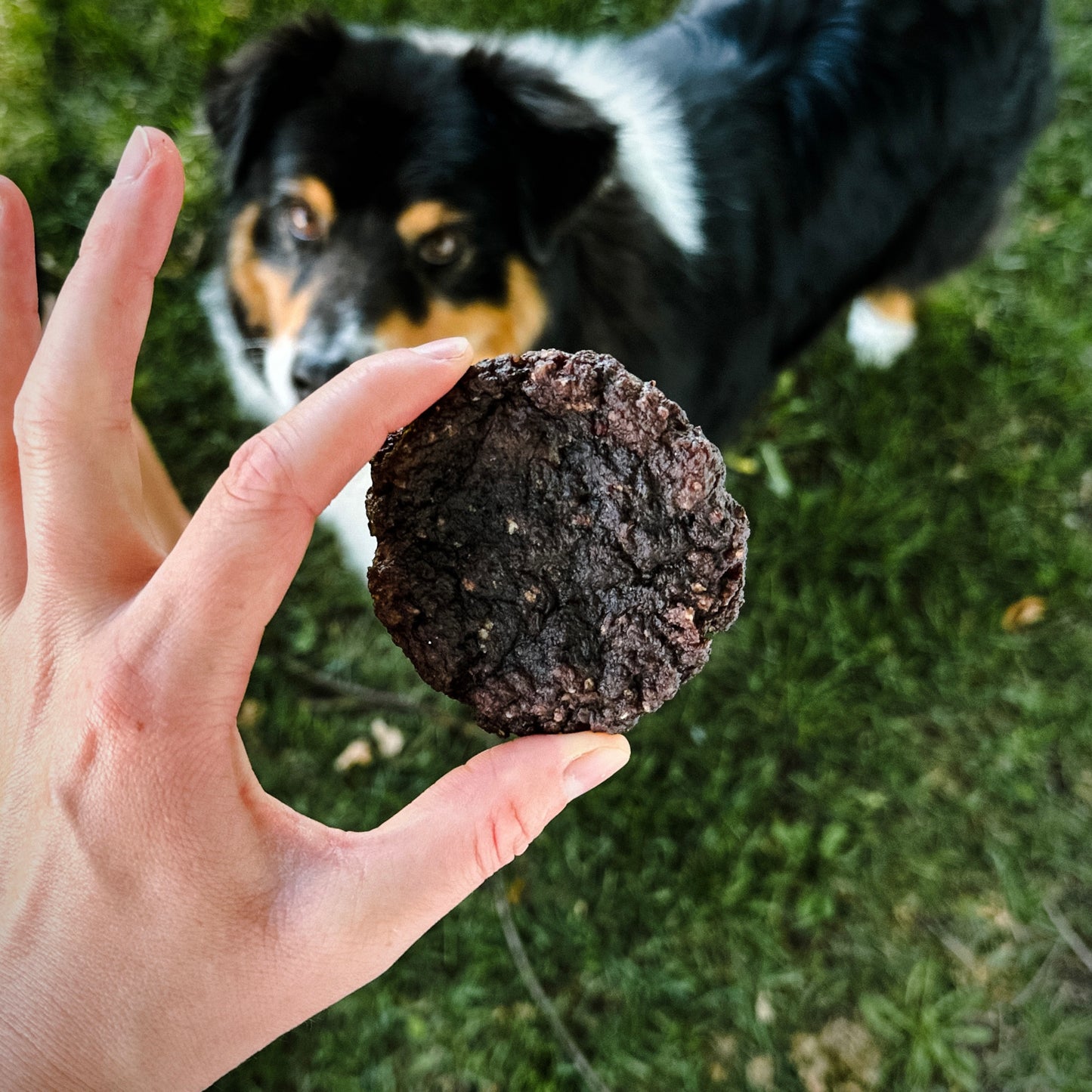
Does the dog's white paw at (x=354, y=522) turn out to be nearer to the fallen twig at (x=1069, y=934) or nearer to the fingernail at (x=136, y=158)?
the fingernail at (x=136, y=158)

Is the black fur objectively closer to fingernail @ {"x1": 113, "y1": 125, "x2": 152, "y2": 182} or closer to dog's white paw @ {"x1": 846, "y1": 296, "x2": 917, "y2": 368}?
dog's white paw @ {"x1": 846, "y1": 296, "x2": 917, "y2": 368}

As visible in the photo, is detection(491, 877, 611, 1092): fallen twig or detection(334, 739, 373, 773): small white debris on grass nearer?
detection(491, 877, 611, 1092): fallen twig

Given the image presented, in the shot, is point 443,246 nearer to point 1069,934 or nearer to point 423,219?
point 423,219

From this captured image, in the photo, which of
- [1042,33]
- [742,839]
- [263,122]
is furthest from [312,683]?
[1042,33]

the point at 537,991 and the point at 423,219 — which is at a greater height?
the point at 423,219

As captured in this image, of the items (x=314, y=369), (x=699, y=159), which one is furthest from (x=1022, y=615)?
(x=314, y=369)

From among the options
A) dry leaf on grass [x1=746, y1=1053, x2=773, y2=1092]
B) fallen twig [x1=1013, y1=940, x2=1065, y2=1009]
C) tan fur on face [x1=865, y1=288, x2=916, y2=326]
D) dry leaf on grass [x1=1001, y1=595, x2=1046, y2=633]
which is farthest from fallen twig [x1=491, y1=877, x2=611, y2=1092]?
tan fur on face [x1=865, y1=288, x2=916, y2=326]
